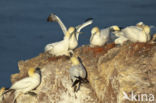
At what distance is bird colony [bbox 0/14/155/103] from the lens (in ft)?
67.2

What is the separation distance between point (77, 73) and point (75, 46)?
311 centimetres

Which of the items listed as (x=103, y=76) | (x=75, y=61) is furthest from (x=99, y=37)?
(x=103, y=76)

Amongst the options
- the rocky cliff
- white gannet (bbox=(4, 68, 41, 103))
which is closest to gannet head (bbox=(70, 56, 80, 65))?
the rocky cliff

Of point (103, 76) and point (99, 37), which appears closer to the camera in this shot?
point (103, 76)

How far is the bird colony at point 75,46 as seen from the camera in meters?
20.5

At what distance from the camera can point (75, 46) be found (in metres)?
23.2

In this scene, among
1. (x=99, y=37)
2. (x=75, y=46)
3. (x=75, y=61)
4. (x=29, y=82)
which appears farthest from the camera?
(x=75, y=46)

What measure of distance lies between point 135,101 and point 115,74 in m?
1.52

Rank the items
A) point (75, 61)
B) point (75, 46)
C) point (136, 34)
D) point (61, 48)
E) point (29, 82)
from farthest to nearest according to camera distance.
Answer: point (75, 46) < point (61, 48) < point (29, 82) < point (136, 34) < point (75, 61)

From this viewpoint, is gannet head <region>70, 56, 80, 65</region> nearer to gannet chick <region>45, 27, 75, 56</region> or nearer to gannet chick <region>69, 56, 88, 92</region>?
gannet chick <region>69, 56, 88, 92</region>

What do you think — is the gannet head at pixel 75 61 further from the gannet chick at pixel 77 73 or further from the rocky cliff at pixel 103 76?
the rocky cliff at pixel 103 76

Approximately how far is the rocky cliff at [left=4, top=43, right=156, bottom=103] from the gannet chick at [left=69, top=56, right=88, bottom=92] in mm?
240

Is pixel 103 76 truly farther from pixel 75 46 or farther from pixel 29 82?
pixel 75 46

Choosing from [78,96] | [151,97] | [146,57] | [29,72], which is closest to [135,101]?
[151,97]
